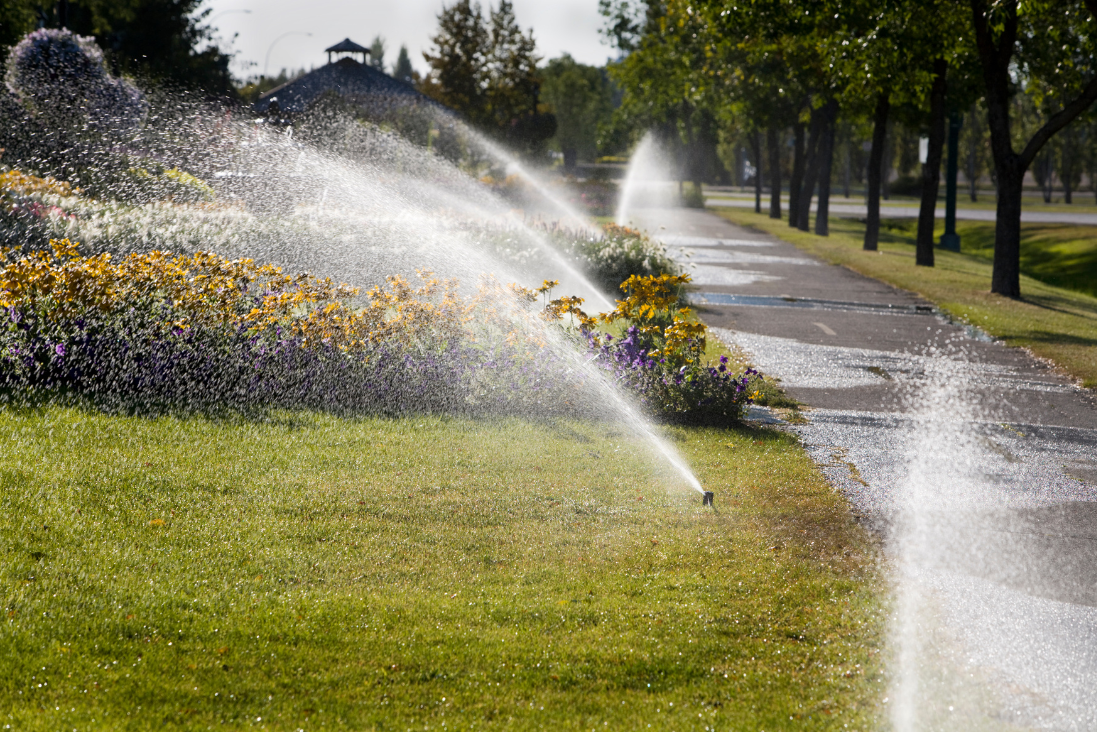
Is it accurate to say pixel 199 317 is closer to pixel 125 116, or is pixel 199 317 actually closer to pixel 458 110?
pixel 125 116

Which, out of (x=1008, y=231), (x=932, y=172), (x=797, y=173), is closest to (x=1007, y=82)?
(x=1008, y=231)

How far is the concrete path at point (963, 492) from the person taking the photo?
4.20 meters

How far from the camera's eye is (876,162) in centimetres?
2831

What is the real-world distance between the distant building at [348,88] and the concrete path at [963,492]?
41780mm

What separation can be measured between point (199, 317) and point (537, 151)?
61162 millimetres

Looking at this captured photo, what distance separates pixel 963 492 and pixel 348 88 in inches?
2146

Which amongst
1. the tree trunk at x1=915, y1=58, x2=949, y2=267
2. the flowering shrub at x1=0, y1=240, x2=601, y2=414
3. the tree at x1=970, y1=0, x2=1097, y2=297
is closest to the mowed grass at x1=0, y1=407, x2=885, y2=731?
the flowering shrub at x1=0, y1=240, x2=601, y2=414

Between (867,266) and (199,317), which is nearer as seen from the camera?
(199,317)

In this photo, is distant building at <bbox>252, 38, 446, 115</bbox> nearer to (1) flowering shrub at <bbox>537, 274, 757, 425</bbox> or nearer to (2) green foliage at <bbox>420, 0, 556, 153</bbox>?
(2) green foliage at <bbox>420, 0, 556, 153</bbox>

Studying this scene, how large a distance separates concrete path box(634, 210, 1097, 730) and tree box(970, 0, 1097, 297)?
400 cm

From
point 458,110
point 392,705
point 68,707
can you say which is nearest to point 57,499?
point 68,707

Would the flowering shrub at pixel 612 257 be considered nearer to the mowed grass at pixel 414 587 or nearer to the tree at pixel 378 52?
the mowed grass at pixel 414 587

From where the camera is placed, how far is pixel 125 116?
25.9m

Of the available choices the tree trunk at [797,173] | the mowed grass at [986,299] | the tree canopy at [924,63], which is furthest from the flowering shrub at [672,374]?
the tree trunk at [797,173]
